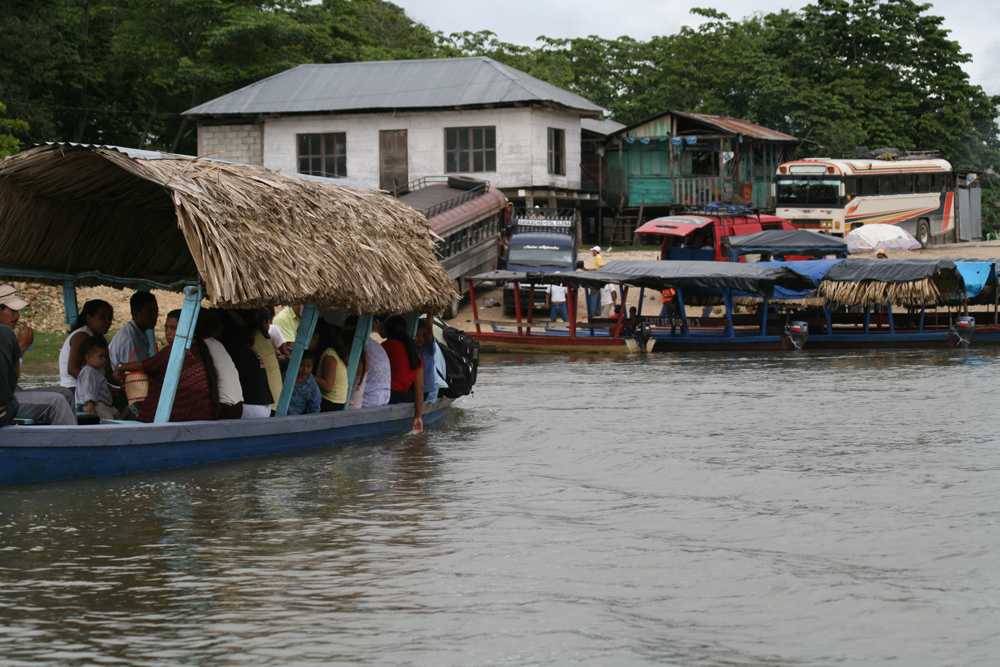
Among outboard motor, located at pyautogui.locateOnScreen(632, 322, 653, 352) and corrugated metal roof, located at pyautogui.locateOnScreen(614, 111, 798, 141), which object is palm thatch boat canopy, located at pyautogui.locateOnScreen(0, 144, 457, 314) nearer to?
outboard motor, located at pyautogui.locateOnScreen(632, 322, 653, 352)

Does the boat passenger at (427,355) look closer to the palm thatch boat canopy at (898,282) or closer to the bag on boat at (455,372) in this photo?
the bag on boat at (455,372)

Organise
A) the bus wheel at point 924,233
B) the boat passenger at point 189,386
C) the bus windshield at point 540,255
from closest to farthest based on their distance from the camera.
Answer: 1. the boat passenger at point 189,386
2. the bus windshield at point 540,255
3. the bus wheel at point 924,233

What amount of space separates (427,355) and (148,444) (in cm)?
406

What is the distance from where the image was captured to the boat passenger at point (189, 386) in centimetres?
917

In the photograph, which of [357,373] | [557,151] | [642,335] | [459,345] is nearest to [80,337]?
[357,373]

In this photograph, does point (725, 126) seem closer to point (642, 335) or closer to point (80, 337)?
point (642, 335)

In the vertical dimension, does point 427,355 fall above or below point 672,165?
below

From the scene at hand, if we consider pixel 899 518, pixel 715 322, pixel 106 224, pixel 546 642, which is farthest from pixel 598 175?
pixel 546 642

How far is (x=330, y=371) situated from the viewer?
1090 centimetres

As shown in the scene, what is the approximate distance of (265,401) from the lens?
10.1m

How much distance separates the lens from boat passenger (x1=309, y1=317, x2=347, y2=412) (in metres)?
10.9

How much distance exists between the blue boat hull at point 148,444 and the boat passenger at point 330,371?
25 centimetres

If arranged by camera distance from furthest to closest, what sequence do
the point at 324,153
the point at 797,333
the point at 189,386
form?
the point at 324,153 < the point at 797,333 < the point at 189,386

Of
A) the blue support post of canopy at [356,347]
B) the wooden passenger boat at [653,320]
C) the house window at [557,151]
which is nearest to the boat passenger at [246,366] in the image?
the blue support post of canopy at [356,347]
